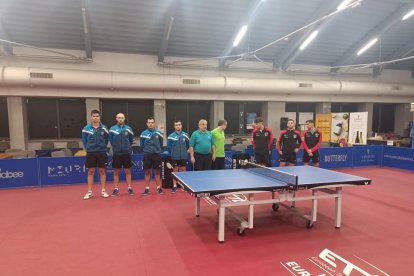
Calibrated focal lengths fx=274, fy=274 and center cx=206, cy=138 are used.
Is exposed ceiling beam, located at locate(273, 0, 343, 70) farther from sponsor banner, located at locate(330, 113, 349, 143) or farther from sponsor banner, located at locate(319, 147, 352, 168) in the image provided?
sponsor banner, located at locate(319, 147, 352, 168)

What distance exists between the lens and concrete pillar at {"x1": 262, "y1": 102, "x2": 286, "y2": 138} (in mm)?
12219

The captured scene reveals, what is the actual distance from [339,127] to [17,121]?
40.9 feet

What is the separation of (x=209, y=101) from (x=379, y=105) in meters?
9.63

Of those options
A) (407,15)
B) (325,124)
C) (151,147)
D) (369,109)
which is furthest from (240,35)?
(369,109)

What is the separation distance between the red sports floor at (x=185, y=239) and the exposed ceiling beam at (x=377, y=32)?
7413 mm

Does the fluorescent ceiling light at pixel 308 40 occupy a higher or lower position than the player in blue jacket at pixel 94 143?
higher

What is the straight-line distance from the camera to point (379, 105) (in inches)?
581

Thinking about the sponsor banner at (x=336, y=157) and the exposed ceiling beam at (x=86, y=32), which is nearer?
the exposed ceiling beam at (x=86, y=32)

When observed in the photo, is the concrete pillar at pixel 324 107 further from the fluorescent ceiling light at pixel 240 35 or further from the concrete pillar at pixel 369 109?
the fluorescent ceiling light at pixel 240 35

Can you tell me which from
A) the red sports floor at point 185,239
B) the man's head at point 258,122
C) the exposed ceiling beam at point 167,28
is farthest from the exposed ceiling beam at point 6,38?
the man's head at point 258,122

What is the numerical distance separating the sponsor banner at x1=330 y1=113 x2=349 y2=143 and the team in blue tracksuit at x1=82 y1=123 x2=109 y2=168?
9561mm

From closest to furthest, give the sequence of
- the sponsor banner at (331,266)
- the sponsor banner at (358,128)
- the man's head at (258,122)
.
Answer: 1. the sponsor banner at (331,266)
2. the man's head at (258,122)
3. the sponsor banner at (358,128)

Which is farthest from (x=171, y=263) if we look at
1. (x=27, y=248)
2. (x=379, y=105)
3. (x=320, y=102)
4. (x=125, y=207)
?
(x=379, y=105)

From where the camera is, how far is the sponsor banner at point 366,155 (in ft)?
31.9
